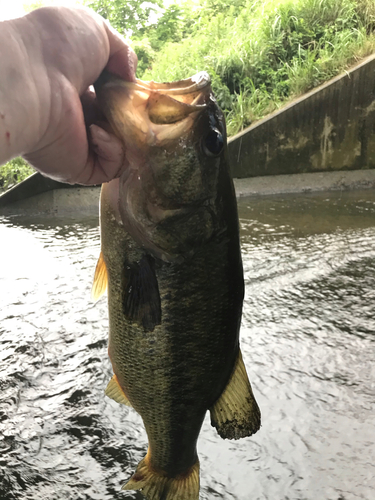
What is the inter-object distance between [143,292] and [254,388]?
4.54 ft

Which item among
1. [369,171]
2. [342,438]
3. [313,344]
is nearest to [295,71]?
[369,171]

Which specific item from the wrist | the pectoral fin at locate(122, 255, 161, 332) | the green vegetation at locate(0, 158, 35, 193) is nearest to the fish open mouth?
the wrist

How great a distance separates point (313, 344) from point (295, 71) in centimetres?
783

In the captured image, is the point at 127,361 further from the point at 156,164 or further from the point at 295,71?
the point at 295,71

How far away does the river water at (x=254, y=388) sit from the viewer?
79.4 inches

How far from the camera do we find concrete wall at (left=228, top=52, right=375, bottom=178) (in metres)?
8.62

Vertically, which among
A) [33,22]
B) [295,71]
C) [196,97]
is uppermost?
[295,71]

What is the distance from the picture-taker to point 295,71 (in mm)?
9297

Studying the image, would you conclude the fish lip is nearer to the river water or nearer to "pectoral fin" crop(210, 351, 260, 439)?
"pectoral fin" crop(210, 351, 260, 439)

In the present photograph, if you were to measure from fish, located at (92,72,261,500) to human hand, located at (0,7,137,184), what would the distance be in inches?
2.8

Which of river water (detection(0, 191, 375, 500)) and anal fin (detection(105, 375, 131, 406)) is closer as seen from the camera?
anal fin (detection(105, 375, 131, 406))

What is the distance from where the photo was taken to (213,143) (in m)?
1.39

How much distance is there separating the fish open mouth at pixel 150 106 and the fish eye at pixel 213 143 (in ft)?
0.25

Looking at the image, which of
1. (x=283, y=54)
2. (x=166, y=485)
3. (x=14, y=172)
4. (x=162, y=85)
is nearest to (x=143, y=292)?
(x=162, y=85)
